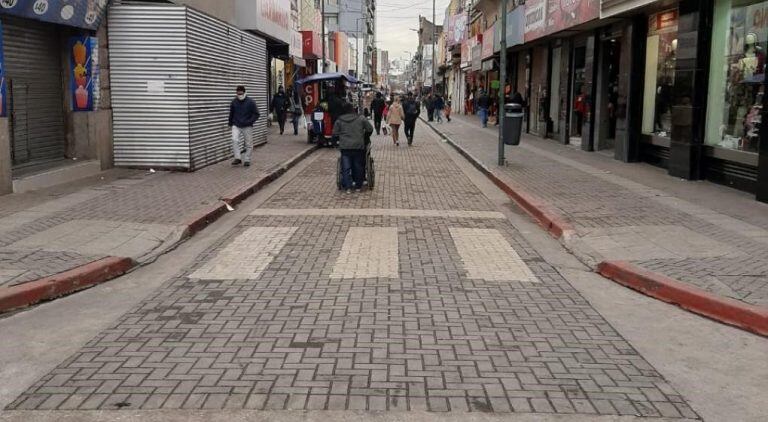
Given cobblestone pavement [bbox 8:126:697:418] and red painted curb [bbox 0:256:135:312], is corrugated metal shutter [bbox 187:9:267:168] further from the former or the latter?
red painted curb [bbox 0:256:135:312]

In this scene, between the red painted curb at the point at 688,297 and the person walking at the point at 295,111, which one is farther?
the person walking at the point at 295,111

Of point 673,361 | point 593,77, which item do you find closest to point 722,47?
point 593,77

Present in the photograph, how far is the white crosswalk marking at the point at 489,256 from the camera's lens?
7590 mm

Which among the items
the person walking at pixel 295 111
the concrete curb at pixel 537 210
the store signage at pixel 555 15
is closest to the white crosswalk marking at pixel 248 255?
the concrete curb at pixel 537 210

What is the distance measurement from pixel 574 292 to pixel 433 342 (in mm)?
2175

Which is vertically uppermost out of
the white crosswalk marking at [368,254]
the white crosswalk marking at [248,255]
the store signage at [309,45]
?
the store signage at [309,45]

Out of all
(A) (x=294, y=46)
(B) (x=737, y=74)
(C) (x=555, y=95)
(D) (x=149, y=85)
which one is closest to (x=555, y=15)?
(C) (x=555, y=95)

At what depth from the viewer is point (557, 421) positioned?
162 inches

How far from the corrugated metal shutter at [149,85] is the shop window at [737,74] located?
10150mm

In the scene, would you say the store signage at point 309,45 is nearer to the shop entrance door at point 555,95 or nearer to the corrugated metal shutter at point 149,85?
the shop entrance door at point 555,95

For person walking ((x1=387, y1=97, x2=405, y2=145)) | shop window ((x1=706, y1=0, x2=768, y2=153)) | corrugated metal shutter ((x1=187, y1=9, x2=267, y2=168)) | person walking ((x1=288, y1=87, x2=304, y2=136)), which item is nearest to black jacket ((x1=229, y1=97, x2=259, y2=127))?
Answer: corrugated metal shutter ((x1=187, y1=9, x2=267, y2=168))

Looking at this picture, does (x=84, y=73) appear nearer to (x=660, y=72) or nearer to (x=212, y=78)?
(x=212, y=78)

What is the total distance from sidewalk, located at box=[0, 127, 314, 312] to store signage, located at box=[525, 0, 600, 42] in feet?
29.7

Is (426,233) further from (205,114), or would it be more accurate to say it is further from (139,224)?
(205,114)
